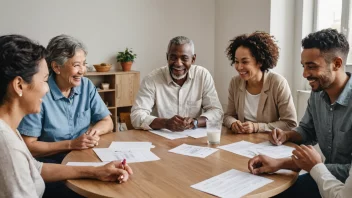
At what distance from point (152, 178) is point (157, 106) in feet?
3.87

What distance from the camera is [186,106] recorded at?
2.50m

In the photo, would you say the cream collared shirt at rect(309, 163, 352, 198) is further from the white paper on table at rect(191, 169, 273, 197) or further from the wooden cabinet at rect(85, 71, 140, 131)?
the wooden cabinet at rect(85, 71, 140, 131)

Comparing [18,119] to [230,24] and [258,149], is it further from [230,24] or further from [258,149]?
[230,24]

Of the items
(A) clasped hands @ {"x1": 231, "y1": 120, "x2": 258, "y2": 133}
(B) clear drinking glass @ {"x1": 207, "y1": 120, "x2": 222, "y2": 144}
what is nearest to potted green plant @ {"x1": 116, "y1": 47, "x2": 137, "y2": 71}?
(A) clasped hands @ {"x1": 231, "y1": 120, "x2": 258, "y2": 133}

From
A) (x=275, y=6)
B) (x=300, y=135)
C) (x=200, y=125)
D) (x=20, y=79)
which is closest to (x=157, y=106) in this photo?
(x=200, y=125)

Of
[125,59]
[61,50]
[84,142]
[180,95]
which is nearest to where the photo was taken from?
[84,142]

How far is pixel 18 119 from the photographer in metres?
1.26

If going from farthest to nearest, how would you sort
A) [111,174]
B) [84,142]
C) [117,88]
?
[117,88] < [84,142] < [111,174]

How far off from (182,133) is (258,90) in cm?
64

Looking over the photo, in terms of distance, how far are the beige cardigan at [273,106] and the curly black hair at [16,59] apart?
1314 millimetres

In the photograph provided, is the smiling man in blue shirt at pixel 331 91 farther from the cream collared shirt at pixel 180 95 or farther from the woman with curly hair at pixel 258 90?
the cream collared shirt at pixel 180 95

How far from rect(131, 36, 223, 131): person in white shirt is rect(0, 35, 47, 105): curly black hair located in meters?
1.17

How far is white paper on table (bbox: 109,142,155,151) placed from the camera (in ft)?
5.65

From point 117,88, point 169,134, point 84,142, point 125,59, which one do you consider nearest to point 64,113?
point 84,142
